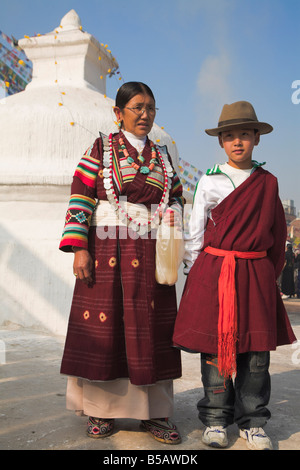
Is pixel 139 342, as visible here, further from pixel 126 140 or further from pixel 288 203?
pixel 288 203

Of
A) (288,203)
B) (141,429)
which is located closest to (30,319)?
(141,429)

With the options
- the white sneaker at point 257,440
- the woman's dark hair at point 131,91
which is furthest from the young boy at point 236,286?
the woman's dark hair at point 131,91

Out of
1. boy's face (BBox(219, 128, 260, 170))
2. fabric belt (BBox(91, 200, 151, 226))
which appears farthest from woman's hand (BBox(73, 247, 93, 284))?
boy's face (BBox(219, 128, 260, 170))

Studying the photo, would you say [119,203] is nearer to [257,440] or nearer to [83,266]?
[83,266]

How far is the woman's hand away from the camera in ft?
7.96

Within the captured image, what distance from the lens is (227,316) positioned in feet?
7.37

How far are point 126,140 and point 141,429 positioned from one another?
1.64m

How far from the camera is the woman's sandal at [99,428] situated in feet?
7.82

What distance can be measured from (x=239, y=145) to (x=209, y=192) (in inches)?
11.9

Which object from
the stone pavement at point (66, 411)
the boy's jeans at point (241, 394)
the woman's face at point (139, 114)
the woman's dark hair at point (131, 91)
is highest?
the woman's dark hair at point (131, 91)

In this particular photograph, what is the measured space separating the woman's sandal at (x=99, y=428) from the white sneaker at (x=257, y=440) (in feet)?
2.39

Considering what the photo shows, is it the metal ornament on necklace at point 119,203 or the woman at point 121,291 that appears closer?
the woman at point 121,291

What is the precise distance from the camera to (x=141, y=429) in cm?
253

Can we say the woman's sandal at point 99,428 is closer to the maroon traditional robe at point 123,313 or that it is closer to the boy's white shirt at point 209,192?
the maroon traditional robe at point 123,313
